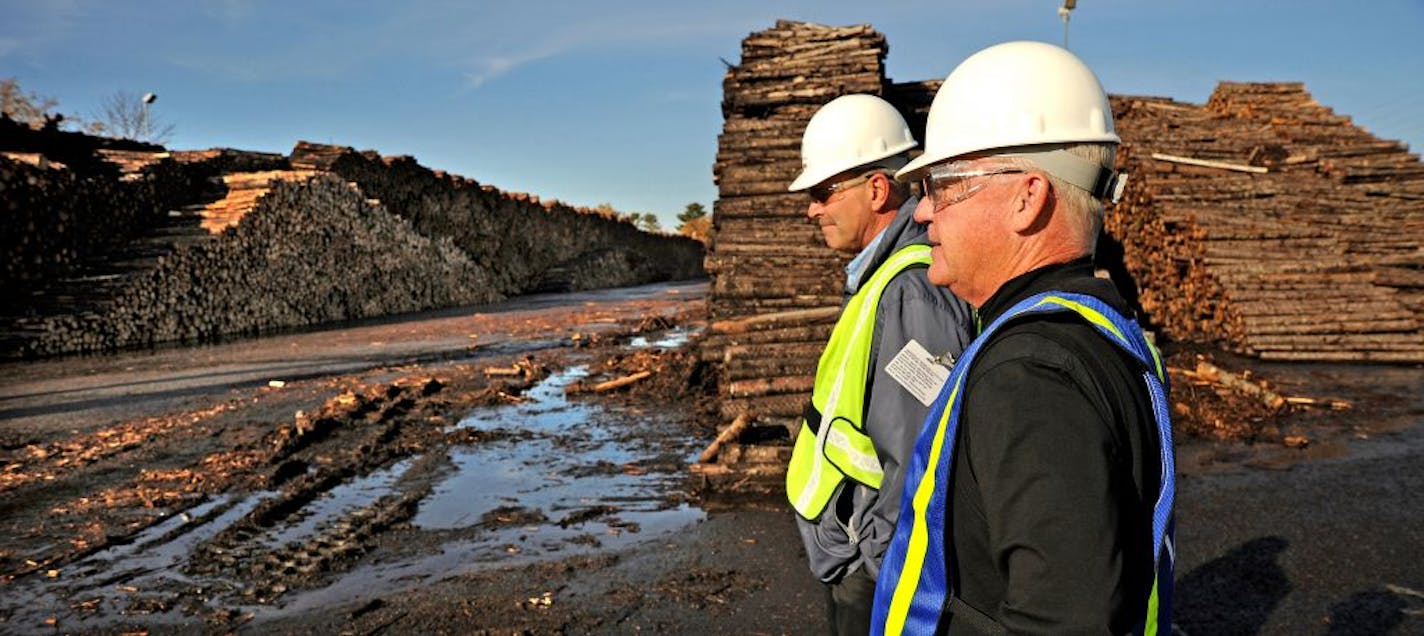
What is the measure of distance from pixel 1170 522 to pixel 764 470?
5.31 metres

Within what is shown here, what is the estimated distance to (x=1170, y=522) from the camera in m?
1.42

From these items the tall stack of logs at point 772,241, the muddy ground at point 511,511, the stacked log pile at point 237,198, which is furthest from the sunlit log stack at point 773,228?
the stacked log pile at point 237,198

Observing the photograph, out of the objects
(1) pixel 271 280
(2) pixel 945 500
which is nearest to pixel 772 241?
(2) pixel 945 500

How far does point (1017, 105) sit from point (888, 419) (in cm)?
90

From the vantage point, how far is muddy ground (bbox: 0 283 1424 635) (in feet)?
15.4

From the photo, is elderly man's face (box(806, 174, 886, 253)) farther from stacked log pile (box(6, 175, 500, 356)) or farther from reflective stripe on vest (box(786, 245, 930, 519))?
stacked log pile (box(6, 175, 500, 356))

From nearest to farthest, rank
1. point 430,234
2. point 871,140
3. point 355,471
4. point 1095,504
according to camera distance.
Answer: point 1095,504, point 871,140, point 355,471, point 430,234

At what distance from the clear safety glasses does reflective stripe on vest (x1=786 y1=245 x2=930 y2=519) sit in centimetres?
73

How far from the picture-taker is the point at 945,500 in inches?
54.6

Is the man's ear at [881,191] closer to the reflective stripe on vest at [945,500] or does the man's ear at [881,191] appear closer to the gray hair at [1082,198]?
the gray hair at [1082,198]

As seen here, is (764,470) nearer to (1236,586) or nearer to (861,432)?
(1236,586)

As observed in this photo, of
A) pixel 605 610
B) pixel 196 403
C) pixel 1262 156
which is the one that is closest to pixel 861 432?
pixel 605 610

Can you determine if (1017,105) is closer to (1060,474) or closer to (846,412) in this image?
(1060,474)

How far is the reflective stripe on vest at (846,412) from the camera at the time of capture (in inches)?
93.0
